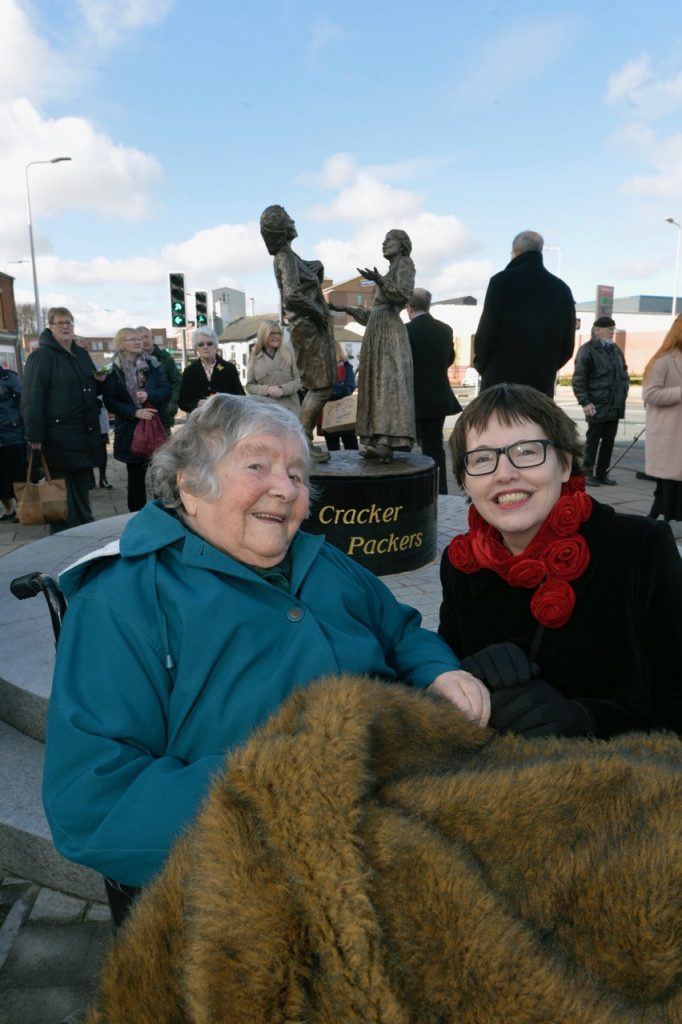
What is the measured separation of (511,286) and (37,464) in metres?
4.43

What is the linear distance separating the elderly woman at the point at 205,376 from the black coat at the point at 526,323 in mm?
3205

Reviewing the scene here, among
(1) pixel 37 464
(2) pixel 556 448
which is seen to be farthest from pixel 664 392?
(1) pixel 37 464

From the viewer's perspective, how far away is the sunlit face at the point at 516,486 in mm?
1844

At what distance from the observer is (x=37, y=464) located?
6.84 m

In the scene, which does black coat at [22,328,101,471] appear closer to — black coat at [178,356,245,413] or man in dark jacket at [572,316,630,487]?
black coat at [178,356,245,413]

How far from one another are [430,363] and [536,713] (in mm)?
6419

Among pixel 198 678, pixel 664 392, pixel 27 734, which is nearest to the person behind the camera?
pixel 198 678

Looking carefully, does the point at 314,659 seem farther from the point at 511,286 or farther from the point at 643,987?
the point at 511,286

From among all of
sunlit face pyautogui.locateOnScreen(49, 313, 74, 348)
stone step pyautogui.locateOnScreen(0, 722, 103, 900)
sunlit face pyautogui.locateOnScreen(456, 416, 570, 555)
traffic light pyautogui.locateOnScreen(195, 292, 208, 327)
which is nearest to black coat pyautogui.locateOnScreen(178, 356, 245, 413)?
sunlit face pyautogui.locateOnScreen(49, 313, 74, 348)

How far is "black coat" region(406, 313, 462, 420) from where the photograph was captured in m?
7.49

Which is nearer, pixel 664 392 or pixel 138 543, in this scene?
pixel 138 543

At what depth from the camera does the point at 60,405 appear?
20.3 ft

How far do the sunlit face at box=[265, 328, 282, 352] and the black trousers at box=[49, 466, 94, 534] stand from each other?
2334 mm

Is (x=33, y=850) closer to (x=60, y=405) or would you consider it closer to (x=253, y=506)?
(x=253, y=506)
